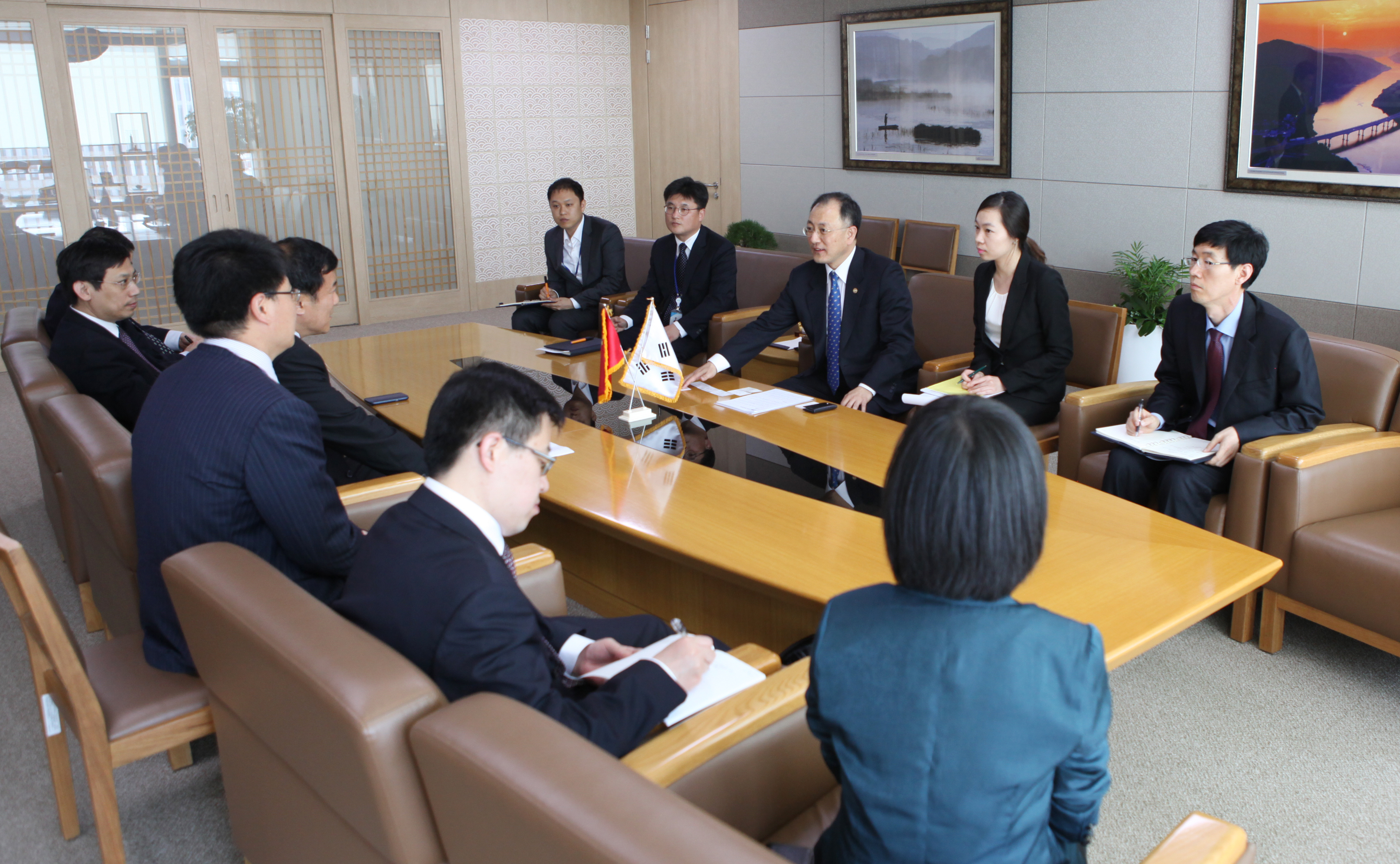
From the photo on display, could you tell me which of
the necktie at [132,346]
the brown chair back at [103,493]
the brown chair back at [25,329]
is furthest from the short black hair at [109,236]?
the brown chair back at [103,493]

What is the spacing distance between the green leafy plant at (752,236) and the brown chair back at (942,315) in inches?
121

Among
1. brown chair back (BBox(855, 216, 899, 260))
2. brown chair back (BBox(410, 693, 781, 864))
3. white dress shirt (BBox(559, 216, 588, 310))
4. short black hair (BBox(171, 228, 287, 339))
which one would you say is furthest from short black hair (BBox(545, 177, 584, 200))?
brown chair back (BBox(410, 693, 781, 864))

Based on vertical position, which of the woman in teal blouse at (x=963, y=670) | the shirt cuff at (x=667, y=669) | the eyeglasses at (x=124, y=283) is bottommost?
the shirt cuff at (x=667, y=669)

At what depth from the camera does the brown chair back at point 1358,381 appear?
130 inches

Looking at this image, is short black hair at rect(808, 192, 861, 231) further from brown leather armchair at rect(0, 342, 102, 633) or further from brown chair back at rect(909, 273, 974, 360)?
brown leather armchair at rect(0, 342, 102, 633)

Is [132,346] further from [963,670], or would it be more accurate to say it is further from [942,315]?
[963,670]

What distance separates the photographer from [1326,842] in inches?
89.9

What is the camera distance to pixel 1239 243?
328 cm

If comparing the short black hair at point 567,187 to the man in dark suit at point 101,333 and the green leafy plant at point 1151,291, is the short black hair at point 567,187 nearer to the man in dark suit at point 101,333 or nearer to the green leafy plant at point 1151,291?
the man in dark suit at point 101,333

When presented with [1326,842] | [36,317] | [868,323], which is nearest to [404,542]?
[1326,842]

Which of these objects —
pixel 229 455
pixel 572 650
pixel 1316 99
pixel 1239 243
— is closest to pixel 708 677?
pixel 572 650

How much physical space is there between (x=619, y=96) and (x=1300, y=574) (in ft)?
25.3

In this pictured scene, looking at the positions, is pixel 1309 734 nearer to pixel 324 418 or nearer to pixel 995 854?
pixel 995 854

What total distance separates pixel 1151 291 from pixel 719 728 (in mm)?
4459
